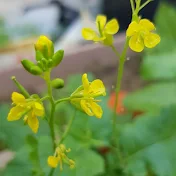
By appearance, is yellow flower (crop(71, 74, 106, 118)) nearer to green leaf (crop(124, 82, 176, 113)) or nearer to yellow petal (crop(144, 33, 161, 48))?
yellow petal (crop(144, 33, 161, 48))

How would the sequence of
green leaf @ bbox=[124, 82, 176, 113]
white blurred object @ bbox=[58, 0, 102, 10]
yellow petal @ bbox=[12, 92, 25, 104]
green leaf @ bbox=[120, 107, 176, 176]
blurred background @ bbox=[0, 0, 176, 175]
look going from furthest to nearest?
white blurred object @ bbox=[58, 0, 102, 10]
blurred background @ bbox=[0, 0, 176, 175]
green leaf @ bbox=[124, 82, 176, 113]
green leaf @ bbox=[120, 107, 176, 176]
yellow petal @ bbox=[12, 92, 25, 104]

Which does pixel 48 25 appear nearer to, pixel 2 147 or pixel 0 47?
pixel 0 47

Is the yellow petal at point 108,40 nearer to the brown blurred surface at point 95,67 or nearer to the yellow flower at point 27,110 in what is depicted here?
the yellow flower at point 27,110

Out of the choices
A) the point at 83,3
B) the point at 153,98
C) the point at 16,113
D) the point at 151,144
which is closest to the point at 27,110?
the point at 16,113

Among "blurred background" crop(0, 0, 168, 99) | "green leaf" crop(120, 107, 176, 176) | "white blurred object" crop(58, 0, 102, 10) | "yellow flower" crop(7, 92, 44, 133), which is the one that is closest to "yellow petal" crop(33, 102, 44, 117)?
"yellow flower" crop(7, 92, 44, 133)

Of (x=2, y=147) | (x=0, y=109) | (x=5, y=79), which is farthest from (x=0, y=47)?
(x=0, y=109)

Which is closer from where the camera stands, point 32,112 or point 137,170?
point 32,112

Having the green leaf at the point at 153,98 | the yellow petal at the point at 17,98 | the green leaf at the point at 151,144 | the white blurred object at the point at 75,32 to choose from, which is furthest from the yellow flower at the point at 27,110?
Result: the white blurred object at the point at 75,32
